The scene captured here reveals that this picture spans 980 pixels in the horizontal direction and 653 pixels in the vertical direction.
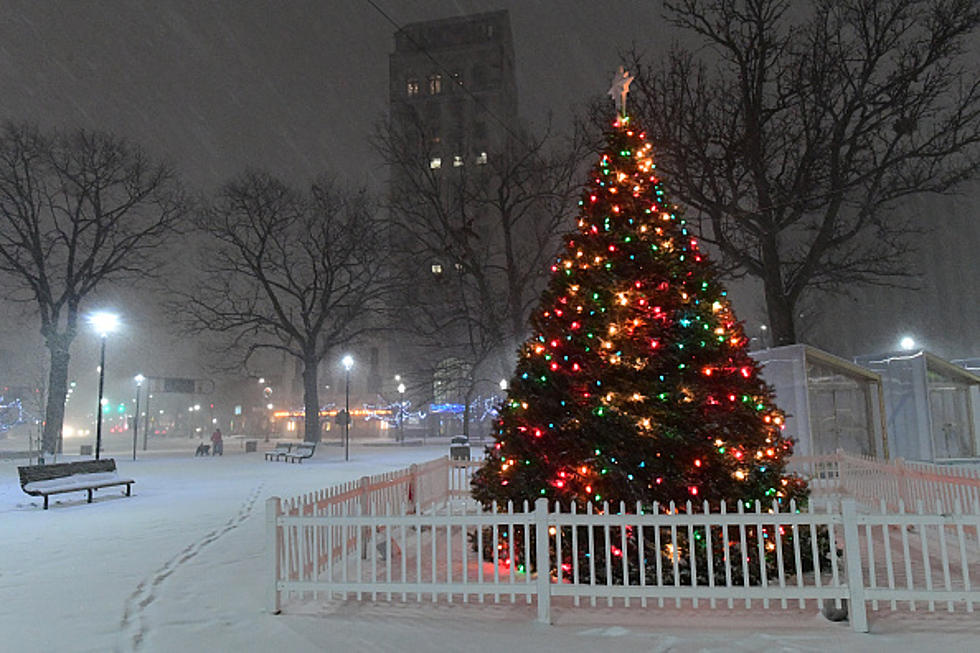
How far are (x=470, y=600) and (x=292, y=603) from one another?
70.1 inches

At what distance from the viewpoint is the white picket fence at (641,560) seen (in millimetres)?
5473

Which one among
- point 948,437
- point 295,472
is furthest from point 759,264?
point 295,472

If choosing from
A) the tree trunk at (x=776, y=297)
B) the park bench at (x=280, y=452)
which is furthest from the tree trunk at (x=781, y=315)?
the park bench at (x=280, y=452)

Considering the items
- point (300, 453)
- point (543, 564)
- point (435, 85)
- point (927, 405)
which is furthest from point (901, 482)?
point (435, 85)

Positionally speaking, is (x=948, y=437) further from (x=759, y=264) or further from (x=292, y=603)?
(x=292, y=603)

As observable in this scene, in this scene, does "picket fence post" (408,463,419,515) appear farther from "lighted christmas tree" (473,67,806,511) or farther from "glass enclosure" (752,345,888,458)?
"glass enclosure" (752,345,888,458)

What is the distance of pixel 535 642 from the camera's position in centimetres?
514

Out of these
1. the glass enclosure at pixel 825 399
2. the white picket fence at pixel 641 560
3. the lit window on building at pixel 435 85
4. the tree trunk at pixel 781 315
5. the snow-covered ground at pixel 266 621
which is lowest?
the snow-covered ground at pixel 266 621

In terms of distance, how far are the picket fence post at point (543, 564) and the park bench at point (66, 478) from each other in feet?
40.3

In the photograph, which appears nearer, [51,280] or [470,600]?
[470,600]

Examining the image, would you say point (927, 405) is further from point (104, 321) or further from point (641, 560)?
point (104, 321)

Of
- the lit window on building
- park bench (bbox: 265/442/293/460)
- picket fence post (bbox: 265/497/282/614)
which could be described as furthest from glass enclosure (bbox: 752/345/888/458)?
the lit window on building

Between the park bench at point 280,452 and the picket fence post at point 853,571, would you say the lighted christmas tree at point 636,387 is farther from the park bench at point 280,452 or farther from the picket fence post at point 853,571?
the park bench at point 280,452

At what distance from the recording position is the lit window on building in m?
81.2
